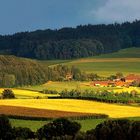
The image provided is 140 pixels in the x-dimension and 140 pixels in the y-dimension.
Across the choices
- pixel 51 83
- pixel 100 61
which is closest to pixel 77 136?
pixel 51 83

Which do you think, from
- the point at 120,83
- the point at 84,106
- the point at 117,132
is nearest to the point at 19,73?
the point at 120,83

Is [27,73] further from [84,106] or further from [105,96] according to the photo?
[84,106]

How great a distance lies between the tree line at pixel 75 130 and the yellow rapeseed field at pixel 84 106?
21.6 m

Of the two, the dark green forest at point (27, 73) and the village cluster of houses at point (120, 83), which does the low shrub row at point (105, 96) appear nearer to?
the village cluster of houses at point (120, 83)

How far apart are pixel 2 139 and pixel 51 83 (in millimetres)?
80121

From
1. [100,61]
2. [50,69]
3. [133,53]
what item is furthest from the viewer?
[133,53]

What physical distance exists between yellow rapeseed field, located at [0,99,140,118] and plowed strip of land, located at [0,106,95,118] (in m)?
2.86

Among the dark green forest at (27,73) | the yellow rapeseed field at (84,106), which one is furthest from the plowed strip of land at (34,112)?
the dark green forest at (27,73)

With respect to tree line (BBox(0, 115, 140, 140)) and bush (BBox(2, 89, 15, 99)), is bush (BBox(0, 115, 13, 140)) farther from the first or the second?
bush (BBox(2, 89, 15, 99))

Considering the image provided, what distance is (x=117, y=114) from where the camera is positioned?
210 ft

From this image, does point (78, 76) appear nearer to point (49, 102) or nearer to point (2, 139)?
point (49, 102)

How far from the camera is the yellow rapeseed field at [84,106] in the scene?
Answer: 65750 millimetres

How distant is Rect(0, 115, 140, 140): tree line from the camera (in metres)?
36.8

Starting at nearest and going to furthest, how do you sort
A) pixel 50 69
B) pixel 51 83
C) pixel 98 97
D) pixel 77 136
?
pixel 77 136
pixel 98 97
pixel 51 83
pixel 50 69
